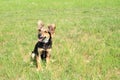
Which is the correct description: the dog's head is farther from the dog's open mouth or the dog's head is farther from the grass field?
the grass field

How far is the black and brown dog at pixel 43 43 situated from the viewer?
657 cm

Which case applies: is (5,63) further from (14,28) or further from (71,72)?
(14,28)

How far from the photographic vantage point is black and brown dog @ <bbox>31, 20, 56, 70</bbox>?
259 inches

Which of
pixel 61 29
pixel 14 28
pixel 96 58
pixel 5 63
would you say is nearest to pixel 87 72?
pixel 96 58

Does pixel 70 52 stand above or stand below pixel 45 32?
below

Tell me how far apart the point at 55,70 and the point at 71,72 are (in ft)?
1.38

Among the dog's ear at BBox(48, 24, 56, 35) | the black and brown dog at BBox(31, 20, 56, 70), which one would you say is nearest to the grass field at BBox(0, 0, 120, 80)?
the black and brown dog at BBox(31, 20, 56, 70)

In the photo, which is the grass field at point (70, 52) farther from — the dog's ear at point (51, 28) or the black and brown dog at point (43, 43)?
the dog's ear at point (51, 28)

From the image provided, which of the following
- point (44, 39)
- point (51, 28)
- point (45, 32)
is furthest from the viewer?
point (44, 39)

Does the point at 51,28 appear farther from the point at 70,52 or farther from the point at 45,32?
the point at 70,52

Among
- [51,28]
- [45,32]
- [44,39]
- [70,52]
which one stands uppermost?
[51,28]

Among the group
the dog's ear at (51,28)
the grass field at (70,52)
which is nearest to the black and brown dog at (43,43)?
the dog's ear at (51,28)

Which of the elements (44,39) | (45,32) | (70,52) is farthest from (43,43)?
(70,52)

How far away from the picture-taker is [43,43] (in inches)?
270
